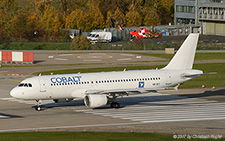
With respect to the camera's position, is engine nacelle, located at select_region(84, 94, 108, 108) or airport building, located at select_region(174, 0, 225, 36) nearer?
engine nacelle, located at select_region(84, 94, 108, 108)

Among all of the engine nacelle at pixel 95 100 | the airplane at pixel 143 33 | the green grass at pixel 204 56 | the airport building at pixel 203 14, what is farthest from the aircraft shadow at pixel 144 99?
the airport building at pixel 203 14

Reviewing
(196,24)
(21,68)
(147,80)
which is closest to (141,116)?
(147,80)

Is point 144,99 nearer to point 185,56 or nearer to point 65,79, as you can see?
point 185,56

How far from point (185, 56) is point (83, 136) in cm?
2173

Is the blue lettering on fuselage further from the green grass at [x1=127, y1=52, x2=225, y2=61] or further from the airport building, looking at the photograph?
the airport building

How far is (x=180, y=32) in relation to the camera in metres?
157

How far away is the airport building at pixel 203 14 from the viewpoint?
146m

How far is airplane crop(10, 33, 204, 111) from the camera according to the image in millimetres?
44094

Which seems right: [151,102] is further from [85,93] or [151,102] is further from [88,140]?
[88,140]

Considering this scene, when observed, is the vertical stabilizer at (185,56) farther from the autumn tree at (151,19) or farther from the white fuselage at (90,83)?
the autumn tree at (151,19)

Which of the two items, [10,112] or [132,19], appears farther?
[132,19]

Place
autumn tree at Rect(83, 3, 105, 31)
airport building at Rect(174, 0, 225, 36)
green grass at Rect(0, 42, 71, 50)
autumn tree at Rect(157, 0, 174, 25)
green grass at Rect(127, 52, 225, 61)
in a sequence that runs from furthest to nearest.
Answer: autumn tree at Rect(157, 0, 174, 25) < autumn tree at Rect(83, 3, 105, 31) < airport building at Rect(174, 0, 225, 36) < green grass at Rect(0, 42, 71, 50) < green grass at Rect(127, 52, 225, 61)

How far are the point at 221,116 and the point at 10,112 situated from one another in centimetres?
2204

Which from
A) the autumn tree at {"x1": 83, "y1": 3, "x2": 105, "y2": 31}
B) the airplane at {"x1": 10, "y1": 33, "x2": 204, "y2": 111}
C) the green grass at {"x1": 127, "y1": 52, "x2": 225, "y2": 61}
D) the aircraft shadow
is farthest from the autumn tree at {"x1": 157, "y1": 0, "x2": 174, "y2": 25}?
the airplane at {"x1": 10, "y1": 33, "x2": 204, "y2": 111}
